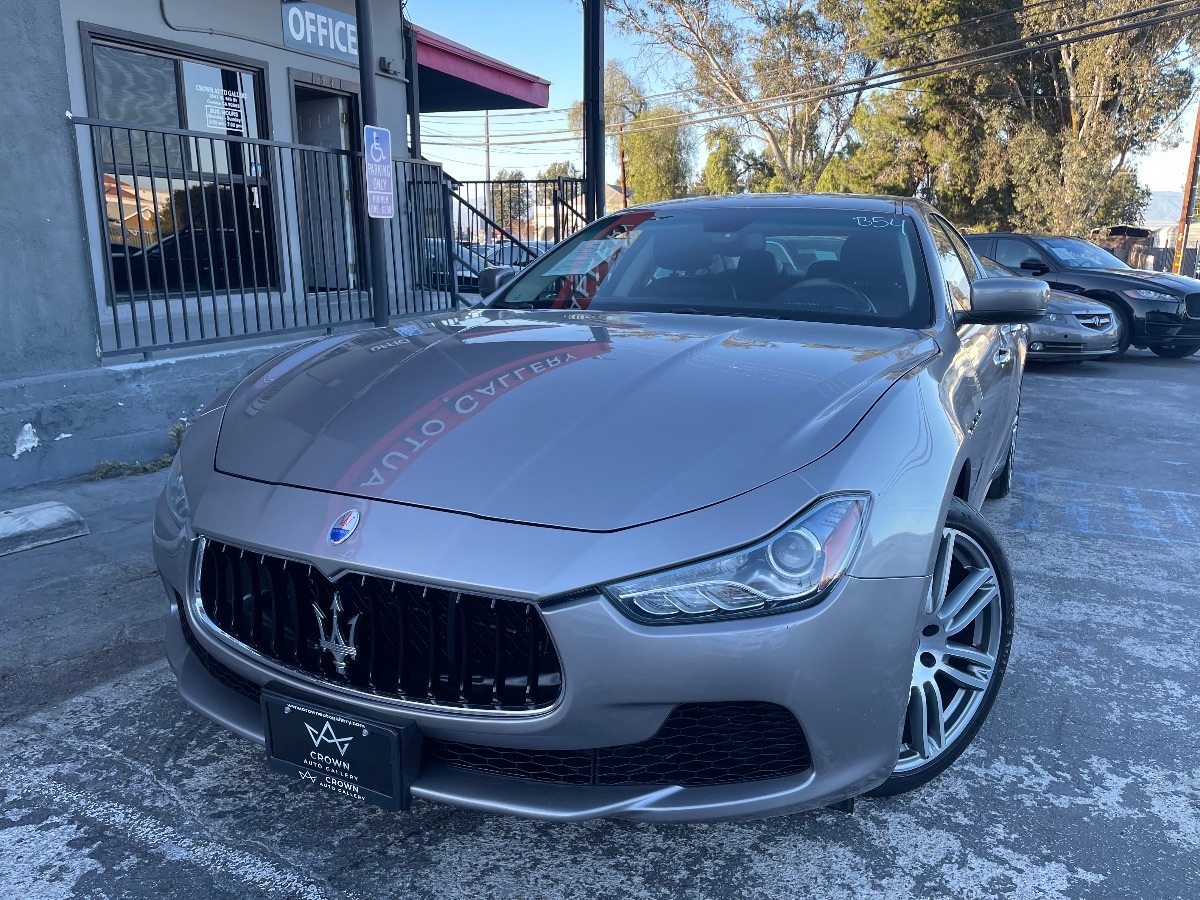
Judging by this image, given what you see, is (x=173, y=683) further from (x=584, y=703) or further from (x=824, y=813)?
(x=824, y=813)

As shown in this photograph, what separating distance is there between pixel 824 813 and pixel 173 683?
1968 mm

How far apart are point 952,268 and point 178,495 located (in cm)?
284

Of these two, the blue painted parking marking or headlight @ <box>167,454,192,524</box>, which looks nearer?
headlight @ <box>167,454,192,524</box>

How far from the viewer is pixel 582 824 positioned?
2.16 metres

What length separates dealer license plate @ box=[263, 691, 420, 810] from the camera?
70.7 inches

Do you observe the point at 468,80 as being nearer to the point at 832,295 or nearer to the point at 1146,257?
the point at 832,295

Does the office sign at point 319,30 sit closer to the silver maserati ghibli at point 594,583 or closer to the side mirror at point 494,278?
the side mirror at point 494,278

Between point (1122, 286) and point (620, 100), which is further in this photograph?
point (620, 100)

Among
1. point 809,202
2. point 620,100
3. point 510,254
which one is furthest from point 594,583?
point 620,100

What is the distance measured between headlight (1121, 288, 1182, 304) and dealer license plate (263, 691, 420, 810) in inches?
452

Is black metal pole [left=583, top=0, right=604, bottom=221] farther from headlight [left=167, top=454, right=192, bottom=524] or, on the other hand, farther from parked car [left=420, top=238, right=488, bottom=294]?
headlight [left=167, top=454, right=192, bottom=524]

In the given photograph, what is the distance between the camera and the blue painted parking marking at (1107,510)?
4.64 meters

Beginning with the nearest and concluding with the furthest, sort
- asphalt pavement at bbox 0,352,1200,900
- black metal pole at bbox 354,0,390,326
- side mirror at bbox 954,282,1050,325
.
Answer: asphalt pavement at bbox 0,352,1200,900
side mirror at bbox 954,282,1050,325
black metal pole at bbox 354,0,390,326

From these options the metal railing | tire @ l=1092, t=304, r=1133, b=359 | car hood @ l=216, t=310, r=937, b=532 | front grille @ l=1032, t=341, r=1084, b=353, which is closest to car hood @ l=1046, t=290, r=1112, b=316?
front grille @ l=1032, t=341, r=1084, b=353
